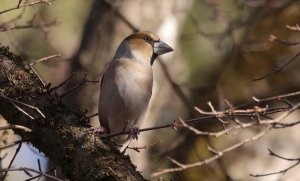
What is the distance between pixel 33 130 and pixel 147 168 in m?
4.14

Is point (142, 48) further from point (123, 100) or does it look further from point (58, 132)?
point (58, 132)

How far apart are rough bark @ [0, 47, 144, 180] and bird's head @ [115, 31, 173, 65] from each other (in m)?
1.72

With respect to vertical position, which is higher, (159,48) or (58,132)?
(159,48)

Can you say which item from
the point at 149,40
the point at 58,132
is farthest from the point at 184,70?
the point at 58,132

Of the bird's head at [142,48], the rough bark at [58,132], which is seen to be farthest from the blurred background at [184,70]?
the rough bark at [58,132]

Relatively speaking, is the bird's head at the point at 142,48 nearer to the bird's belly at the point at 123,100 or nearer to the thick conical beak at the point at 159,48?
the thick conical beak at the point at 159,48

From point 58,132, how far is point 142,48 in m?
2.12

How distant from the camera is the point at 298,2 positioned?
30.3ft

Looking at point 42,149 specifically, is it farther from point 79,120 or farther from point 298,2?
point 298,2

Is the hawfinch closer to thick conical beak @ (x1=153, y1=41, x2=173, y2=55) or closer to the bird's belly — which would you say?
the bird's belly

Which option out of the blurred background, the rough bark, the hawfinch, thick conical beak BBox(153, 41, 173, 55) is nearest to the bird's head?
thick conical beak BBox(153, 41, 173, 55)

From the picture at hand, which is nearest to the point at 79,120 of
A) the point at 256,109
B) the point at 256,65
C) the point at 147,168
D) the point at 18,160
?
the point at 256,109

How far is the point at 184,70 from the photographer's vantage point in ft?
31.1

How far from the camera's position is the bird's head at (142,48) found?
18.5 ft
